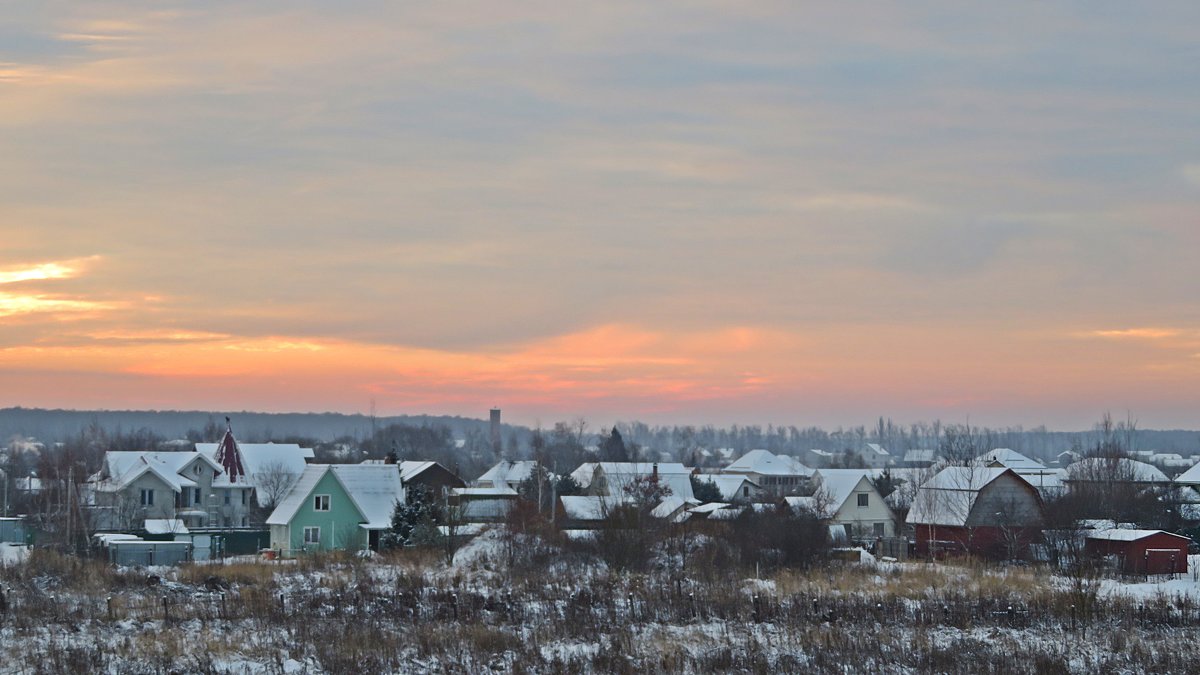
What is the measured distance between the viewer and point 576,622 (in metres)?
24.5

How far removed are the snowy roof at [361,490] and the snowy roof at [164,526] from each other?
5897 millimetres

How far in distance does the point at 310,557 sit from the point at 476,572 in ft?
21.5

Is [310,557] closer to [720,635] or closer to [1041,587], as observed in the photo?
[720,635]

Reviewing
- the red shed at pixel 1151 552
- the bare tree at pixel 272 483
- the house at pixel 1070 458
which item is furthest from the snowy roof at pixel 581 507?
the house at pixel 1070 458

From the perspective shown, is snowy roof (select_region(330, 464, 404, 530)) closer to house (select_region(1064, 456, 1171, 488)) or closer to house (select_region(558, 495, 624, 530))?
house (select_region(558, 495, 624, 530))

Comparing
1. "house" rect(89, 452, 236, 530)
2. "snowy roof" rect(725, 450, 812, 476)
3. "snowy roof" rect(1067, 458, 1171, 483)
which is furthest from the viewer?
"snowy roof" rect(725, 450, 812, 476)

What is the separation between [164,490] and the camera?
6309cm

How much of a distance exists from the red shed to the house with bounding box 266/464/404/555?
90.0 feet

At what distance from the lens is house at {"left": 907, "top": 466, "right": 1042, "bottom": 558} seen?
1801 inches

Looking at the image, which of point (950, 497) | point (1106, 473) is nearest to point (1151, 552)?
point (950, 497)

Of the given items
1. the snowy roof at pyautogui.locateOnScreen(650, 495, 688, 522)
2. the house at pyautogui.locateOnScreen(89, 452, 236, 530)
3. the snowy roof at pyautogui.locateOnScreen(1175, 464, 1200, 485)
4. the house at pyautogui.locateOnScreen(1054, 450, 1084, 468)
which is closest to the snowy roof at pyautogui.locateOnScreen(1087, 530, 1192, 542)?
the snowy roof at pyautogui.locateOnScreen(650, 495, 688, 522)

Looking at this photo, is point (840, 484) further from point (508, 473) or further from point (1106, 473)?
point (508, 473)

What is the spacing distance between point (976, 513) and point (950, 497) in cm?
126

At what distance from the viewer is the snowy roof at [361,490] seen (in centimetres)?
4796
